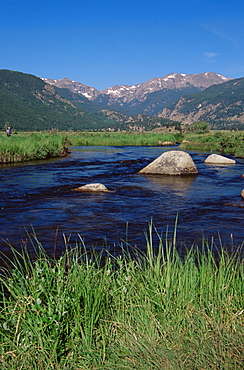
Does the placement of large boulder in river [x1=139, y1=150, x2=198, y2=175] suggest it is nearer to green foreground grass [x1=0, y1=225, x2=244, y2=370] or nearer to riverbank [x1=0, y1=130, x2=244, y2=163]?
riverbank [x1=0, y1=130, x2=244, y2=163]

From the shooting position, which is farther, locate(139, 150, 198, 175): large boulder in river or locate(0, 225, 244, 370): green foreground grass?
locate(139, 150, 198, 175): large boulder in river

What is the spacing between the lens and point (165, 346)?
11.1 ft

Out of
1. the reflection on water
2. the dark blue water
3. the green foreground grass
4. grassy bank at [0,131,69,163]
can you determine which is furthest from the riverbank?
the green foreground grass

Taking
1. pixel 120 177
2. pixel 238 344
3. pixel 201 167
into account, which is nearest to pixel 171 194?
pixel 120 177

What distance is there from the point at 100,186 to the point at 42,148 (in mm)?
16693

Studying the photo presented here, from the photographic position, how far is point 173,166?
2197cm

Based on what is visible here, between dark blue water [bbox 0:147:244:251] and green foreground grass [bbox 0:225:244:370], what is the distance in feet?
4.54

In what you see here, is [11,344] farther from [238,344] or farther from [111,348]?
[238,344]

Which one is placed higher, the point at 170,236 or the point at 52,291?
the point at 52,291

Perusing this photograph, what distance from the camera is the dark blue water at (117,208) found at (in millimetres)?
9516

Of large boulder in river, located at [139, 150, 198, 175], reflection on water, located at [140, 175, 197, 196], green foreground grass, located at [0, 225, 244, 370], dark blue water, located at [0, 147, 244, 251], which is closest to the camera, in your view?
green foreground grass, located at [0, 225, 244, 370]

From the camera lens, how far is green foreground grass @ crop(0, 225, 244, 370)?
126 inches

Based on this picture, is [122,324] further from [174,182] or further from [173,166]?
[173,166]

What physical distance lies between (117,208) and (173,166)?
995 cm
